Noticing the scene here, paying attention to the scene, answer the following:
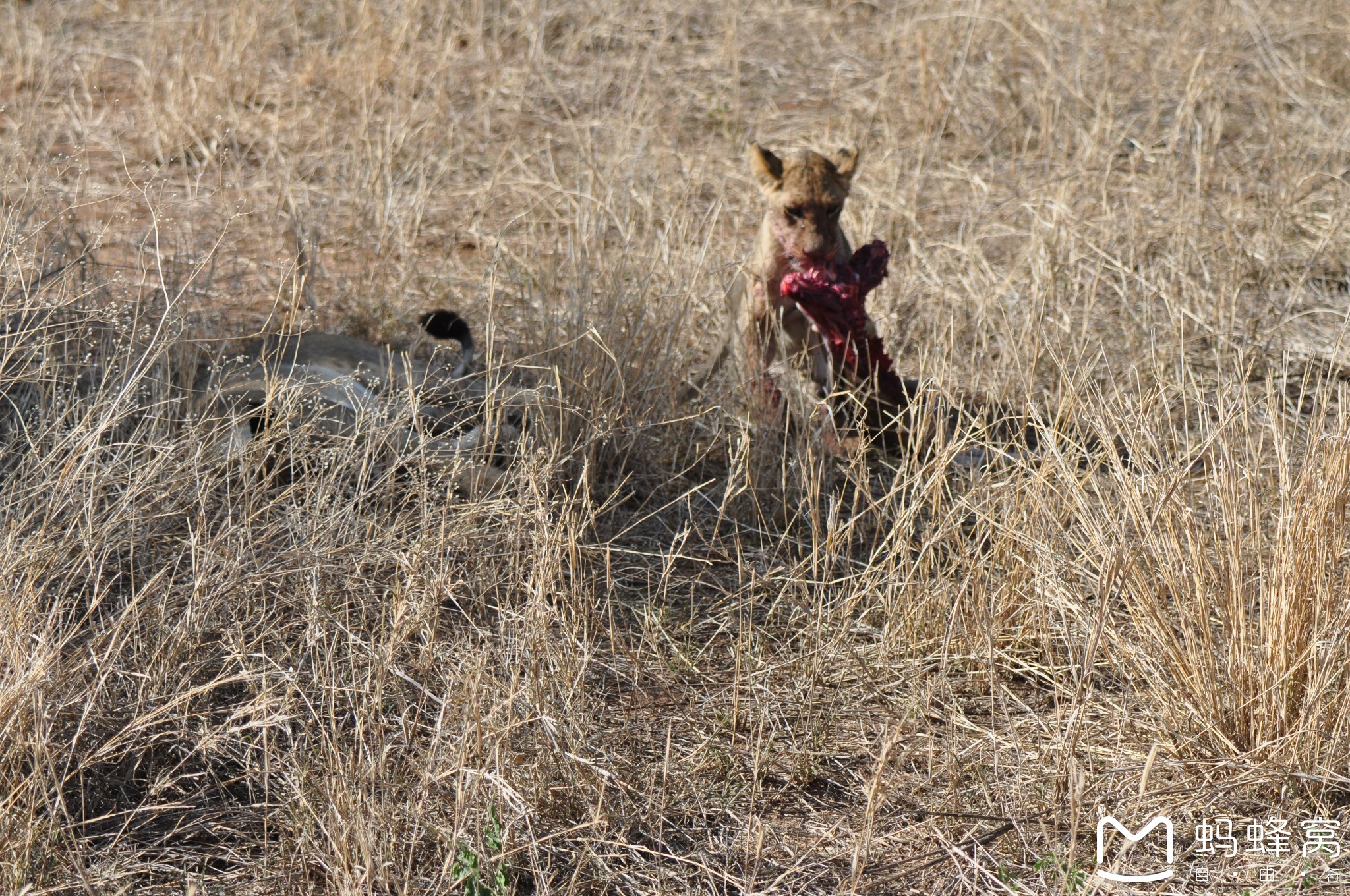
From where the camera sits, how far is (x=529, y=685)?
279 cm

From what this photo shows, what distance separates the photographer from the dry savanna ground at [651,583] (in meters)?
2.60

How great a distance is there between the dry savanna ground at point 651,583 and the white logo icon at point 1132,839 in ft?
0.12

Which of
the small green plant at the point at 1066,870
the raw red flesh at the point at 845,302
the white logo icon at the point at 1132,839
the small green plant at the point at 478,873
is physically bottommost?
the small green plant at the point at 478,873

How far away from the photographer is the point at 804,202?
379cm

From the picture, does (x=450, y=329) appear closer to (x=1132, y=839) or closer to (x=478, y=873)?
(x=478, y=873)

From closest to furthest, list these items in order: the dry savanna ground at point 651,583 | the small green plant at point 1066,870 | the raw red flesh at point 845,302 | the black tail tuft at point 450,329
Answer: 1. the small green plant at point 1066,870
2. the dry savanna ground at point 651,583
3. the raw red flesh at point 845,302
4. the black tail tuft at point 450,329

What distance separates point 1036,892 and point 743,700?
0.83 metres

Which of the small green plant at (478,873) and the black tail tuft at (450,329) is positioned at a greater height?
the black tail tuft at (450,329)

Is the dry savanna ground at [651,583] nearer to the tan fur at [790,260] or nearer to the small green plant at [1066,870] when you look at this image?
the small green plant at [1066,870]

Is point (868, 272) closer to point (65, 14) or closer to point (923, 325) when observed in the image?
point (923, 325)

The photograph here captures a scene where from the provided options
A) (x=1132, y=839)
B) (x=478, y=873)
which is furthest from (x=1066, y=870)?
(x=478, y=873)

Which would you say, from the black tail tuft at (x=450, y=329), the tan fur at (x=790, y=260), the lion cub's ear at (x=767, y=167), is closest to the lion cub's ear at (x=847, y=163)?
the tan fur at (x=790, y=260)

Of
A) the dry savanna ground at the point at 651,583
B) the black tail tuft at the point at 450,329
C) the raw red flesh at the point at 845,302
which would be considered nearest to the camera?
the dry savanna ground at the point at 651,583

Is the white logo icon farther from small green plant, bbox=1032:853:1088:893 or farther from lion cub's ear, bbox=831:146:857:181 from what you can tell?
lion cub's ear, bbox=831:146:857:181
